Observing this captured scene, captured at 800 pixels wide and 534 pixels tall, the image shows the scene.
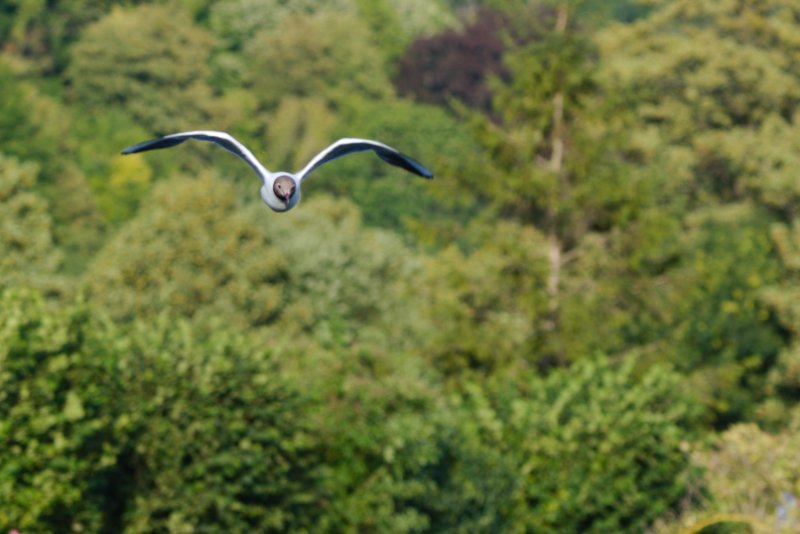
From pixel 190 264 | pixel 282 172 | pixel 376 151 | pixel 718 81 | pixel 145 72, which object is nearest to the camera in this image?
pixel 282 172

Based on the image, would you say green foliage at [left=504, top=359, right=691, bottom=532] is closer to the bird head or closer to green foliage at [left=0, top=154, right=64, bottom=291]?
green foliage at [left=0, top=154, right=64, bottom=291]

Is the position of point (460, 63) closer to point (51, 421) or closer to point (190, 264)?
point (190, 264)

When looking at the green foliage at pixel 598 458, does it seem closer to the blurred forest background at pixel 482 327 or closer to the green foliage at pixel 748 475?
the blurred forest background at pixel 482 327

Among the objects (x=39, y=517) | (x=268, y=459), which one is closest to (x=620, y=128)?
(x=268, y=459)

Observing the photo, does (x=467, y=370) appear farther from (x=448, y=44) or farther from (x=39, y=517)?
(x=448, y=44)

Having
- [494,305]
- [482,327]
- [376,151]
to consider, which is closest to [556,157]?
[494,305]

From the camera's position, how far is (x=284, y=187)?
1328 centimetres

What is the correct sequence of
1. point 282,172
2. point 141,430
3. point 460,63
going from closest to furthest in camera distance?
1. point 282,172
2. point 141,430
3. point 460,63

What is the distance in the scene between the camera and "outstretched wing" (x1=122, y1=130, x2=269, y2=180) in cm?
1345

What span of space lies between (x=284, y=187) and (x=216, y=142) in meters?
1.14

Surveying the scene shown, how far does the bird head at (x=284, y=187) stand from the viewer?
13.2 metres

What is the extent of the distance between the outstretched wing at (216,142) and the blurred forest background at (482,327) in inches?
529

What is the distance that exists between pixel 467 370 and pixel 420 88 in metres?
78.3

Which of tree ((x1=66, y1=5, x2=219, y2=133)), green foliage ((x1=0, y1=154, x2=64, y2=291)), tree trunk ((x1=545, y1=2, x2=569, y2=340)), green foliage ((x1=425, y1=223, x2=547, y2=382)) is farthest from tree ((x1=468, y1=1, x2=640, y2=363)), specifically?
tree ((x1=66, y1=5, x2=219, y2=133))
